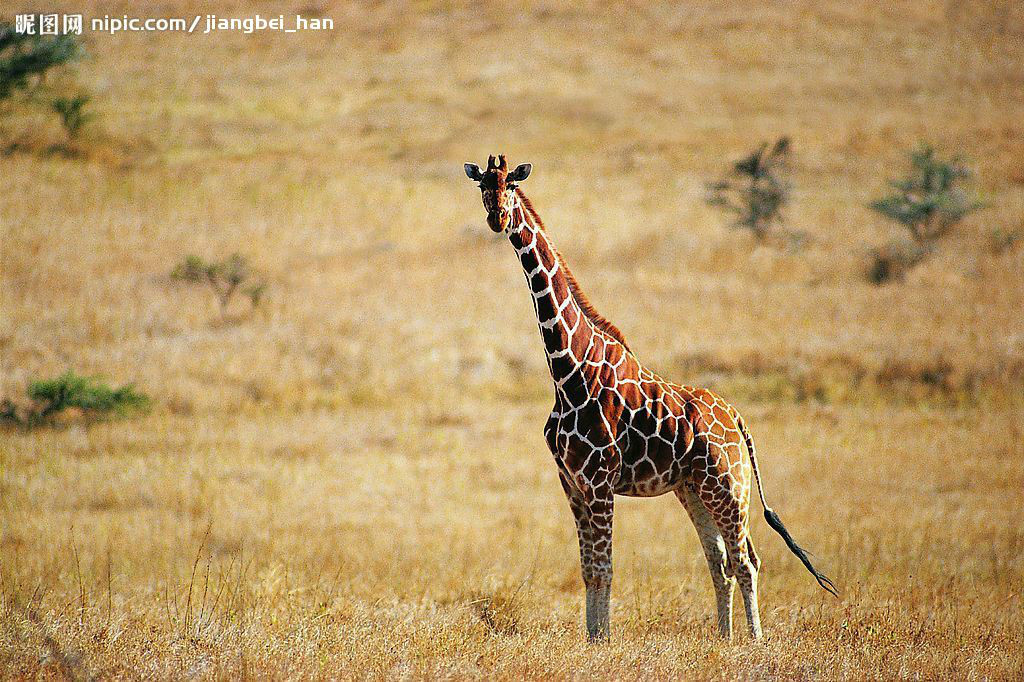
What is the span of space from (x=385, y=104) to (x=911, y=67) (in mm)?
38380

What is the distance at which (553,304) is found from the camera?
6777 mm

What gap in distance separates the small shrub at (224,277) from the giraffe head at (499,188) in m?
24.0

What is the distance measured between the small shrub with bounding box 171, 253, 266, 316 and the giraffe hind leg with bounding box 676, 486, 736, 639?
23733mm

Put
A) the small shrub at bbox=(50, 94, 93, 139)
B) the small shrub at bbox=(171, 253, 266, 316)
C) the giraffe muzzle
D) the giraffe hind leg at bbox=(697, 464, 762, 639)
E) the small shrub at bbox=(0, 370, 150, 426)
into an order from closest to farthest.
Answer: the giraffe muzzle, the giraffe hind leg at bbox=(697, 464, 762, 639), the small shrub at bbox=(0, 370, 150, 426), the small shrub at bbox=(171, 253, 266, 316), the small shrub at bbox=(50, 94, 93, 139)

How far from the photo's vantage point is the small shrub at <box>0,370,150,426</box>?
19891 millimetres

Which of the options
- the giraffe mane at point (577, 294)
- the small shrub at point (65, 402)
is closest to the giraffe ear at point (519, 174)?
the giraffe mane at point (577, 294)

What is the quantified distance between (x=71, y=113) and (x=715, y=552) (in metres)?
47.2

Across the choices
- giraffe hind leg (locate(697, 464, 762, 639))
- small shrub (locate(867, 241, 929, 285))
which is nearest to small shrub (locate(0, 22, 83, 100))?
small shrub (locate(867, 241, 929, 285))

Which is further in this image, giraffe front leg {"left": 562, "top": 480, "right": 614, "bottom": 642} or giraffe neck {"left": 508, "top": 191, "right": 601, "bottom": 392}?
giraffe front leg {"left": 562, "top": 480, "right": 614, "bottom": 642}

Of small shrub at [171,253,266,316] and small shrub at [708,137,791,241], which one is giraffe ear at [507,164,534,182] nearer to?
small shrub at [171,253,266,316]

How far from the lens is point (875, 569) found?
444 inches

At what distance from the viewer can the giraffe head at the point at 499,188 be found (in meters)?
6.33

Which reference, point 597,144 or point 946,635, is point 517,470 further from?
point 597,144

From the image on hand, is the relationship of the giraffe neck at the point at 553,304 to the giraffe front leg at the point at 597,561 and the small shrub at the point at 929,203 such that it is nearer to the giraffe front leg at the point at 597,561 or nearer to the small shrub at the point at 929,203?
the giraffe front leg at the point at 597,561
